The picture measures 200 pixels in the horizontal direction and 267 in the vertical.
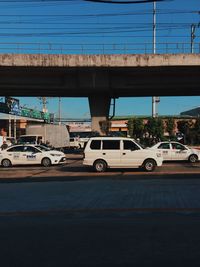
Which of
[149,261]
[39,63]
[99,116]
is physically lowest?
[149,261]

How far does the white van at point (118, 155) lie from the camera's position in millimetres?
24875

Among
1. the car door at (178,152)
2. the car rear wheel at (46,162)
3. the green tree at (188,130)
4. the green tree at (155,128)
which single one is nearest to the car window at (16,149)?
the car rear wheel at (46,162)

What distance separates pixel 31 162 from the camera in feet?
101

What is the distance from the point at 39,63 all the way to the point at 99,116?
1016 cm

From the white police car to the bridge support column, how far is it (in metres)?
16.8

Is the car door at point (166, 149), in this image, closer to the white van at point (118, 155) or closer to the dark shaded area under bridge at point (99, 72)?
the white van at point (118, 155)

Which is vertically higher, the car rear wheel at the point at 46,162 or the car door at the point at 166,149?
the car door at the point at 166,149

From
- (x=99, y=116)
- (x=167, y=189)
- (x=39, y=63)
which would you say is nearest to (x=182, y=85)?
(x=99, y=116)

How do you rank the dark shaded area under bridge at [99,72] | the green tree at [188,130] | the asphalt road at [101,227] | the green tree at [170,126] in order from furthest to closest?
the green tree at [170,126] < the green tree at [188,130] < the dark shaded area under bridge at [99,72] < the asphalt road at [101,227]

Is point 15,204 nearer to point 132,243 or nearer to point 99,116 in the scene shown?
point 132,243

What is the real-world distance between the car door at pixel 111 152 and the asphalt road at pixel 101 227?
912cm

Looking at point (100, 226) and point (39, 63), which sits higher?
point (39, 63)

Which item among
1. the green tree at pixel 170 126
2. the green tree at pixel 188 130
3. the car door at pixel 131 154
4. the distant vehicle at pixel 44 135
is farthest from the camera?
the green tree at pixel 170 126

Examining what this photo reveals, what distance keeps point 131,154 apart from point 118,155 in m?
0.66
